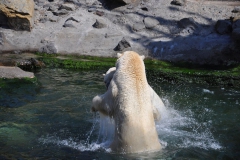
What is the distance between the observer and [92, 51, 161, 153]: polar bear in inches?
207

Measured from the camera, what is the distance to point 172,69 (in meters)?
12.9

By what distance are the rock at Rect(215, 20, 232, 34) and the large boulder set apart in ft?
26.8

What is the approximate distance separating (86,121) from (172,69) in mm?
5462

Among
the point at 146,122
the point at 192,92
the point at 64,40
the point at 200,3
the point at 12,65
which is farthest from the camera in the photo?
the point at 200,3

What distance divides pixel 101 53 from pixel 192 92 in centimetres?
571

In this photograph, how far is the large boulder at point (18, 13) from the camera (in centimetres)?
1686

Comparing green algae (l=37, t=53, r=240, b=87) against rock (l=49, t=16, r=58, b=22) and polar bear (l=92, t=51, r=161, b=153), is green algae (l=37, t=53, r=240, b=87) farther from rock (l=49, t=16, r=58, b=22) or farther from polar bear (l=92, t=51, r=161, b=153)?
polar bear (l=92, t=51, r=161, b=153)

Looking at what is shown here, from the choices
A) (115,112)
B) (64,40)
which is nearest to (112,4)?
(64,40)

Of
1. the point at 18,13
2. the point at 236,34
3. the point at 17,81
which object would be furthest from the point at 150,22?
the point at 17,81

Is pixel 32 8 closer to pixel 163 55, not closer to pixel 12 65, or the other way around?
pixel 12 65

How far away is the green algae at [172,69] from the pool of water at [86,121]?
0.59m

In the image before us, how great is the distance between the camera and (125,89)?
5352mm

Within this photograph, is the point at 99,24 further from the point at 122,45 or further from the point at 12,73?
the point at 12,73

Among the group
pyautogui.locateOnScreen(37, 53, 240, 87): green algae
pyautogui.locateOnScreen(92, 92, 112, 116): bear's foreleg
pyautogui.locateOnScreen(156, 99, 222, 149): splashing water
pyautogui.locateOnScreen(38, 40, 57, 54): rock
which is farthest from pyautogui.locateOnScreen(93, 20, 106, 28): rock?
pyautogui.locateOnScreen(92, 92, 112, 116): bear's foreleg
